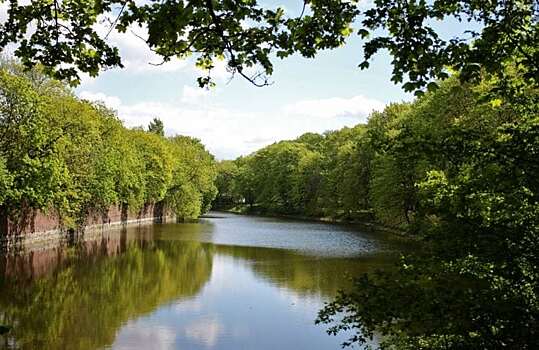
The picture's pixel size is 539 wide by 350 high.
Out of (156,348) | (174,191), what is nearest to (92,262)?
(156,348)

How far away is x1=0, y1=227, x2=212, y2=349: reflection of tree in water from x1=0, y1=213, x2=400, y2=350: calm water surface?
0.10 feet

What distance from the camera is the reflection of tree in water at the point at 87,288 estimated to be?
13.8 meters

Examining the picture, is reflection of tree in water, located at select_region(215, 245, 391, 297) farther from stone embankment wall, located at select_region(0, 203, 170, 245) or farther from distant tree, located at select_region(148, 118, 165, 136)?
distant tree, located at select_region(148, 118, 165, 136)

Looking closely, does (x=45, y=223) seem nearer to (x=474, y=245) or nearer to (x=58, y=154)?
(x=58, y=154)

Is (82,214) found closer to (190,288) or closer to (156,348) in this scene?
(190,288)

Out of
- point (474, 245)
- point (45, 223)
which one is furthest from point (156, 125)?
point (474, 245)

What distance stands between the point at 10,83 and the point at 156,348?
17.6m

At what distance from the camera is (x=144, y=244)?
34.5 m

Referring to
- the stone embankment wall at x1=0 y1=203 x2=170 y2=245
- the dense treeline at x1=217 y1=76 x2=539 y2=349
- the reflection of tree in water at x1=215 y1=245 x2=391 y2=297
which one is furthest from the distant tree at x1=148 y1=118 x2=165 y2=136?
the dense treeline at x1=217 y1=76 x2=539 y2=349

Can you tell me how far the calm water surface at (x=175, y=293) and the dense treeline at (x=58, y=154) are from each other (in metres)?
2.69

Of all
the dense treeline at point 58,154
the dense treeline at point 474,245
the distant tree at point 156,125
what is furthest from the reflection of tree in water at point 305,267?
the distant tree at point 156,125

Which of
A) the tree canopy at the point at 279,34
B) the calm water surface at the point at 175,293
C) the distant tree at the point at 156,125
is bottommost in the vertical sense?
the calm water surface at the point at 175,293

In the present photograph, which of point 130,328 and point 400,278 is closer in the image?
point 400,278

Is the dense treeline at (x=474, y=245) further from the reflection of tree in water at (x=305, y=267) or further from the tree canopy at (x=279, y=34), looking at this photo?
the reflection of tree in water at (x=305, y=267)
